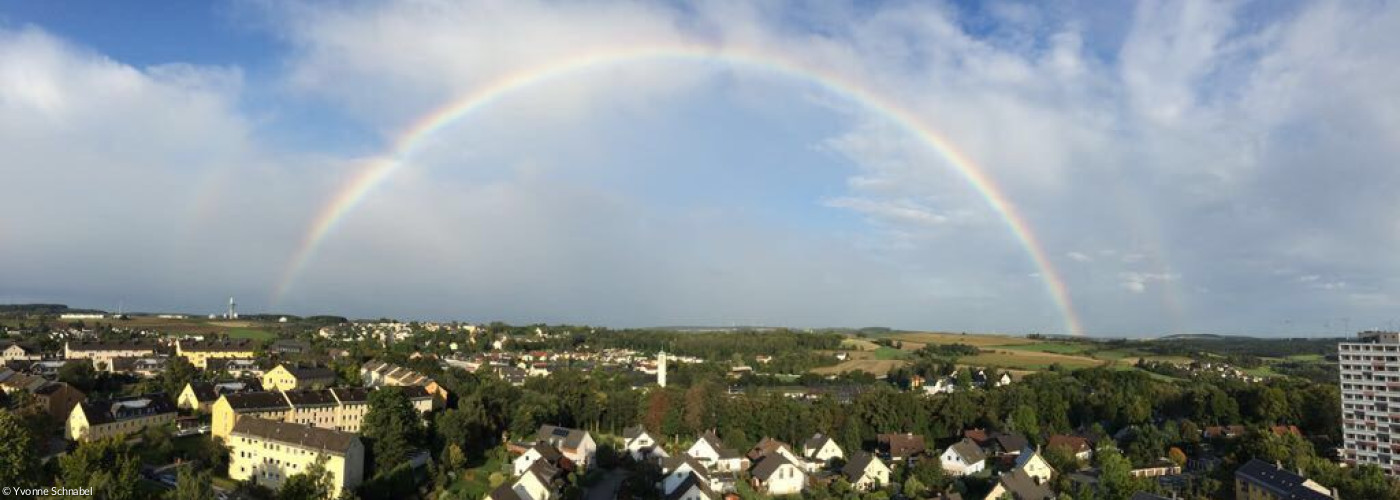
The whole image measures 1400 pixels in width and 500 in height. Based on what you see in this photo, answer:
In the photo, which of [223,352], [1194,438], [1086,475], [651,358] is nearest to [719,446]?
[1086,475]

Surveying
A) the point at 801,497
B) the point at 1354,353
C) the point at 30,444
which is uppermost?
the point at 1354,353

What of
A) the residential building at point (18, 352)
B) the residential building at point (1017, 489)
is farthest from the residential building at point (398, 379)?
the residential building at point (1017, 489)

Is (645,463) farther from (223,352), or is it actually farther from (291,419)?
(223,352)

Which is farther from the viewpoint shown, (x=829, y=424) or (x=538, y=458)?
(x=829, y=424)

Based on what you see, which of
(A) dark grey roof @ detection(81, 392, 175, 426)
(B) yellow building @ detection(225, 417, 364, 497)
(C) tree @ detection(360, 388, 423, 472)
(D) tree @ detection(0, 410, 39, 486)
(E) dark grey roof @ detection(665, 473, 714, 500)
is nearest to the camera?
(D) tree @ detection(0, 410, 39, 486)

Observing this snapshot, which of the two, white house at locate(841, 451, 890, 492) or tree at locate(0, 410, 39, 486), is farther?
white house at locate(841, 451, 890, 492)

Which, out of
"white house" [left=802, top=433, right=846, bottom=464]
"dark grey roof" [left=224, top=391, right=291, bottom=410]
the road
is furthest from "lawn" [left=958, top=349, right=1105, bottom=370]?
"dark grey roof" [left=224, top=391, right=291, bottom=410]

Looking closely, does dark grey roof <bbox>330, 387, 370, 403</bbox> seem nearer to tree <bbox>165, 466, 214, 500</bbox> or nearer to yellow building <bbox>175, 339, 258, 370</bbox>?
tree <bbox>165, 466, 214, 500</bbox>
